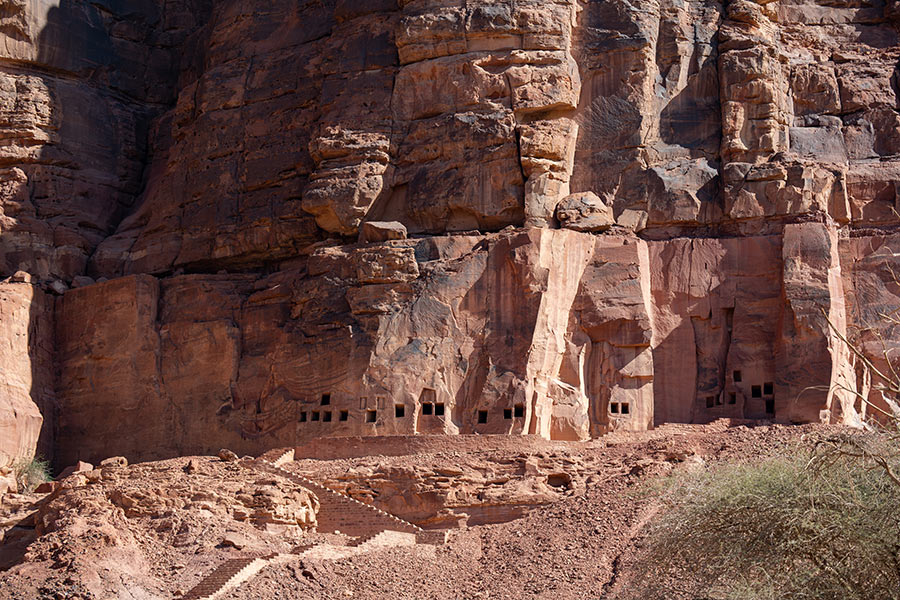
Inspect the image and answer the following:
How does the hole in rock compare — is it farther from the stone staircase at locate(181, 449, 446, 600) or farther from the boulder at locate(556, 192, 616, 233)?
the boulder at locate(556, 192, 616, 233)

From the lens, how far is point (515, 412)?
142ft

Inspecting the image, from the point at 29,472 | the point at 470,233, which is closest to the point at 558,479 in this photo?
the point at 470,233

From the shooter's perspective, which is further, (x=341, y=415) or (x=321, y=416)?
(x=321, y=416)

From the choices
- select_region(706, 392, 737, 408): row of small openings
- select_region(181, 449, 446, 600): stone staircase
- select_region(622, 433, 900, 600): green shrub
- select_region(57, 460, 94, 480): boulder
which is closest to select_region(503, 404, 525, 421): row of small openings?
select_region(181, 449, 446, 600): stone staircase

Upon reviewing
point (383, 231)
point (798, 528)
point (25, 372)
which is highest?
point (383, 231)

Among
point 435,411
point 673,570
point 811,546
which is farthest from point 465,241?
point 811,546

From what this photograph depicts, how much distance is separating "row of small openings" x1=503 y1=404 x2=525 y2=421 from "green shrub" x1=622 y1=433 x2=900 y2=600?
16.4m

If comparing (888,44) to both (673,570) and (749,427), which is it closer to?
(749,427)

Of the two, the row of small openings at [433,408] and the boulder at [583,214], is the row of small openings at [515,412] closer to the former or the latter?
the row of small openings at [433,408]

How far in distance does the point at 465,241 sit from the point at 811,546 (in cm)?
2334

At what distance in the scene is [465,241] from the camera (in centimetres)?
4628

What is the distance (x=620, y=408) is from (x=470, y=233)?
703 centimetres

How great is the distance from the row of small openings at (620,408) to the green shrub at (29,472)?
16899 millimetres

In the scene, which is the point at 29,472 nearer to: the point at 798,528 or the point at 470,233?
the point at 470,233
